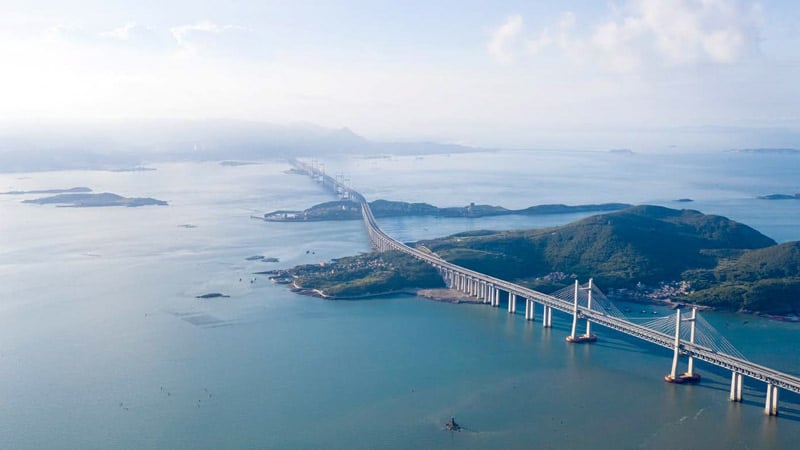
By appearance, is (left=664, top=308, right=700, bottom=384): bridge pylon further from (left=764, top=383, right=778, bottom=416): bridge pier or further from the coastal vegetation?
the coastal vegetation

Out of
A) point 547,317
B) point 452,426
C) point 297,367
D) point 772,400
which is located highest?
point 547,317

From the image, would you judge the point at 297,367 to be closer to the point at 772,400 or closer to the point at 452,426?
the point at 452,426

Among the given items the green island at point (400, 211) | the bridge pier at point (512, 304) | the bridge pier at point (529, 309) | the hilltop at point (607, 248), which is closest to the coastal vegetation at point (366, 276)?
the hilltop at point (607, 248)

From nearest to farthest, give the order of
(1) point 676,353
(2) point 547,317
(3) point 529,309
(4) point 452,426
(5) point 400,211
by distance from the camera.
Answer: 1. (4) point 452,426
2. (1) point 676,353
3. (2) point 547,317
4. (3) point 529,309
5. (5) point 400,211

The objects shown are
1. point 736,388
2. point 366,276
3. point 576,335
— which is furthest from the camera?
point 366,276

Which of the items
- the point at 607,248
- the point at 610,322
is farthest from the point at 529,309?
the point at 607,248

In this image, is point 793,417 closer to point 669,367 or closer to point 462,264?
point 669,367

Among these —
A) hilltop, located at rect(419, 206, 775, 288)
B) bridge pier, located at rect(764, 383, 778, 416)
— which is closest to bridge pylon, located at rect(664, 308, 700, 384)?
bridge pier, located at rect(764, 383, 778, 416)

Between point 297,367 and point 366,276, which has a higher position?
point 366,276
